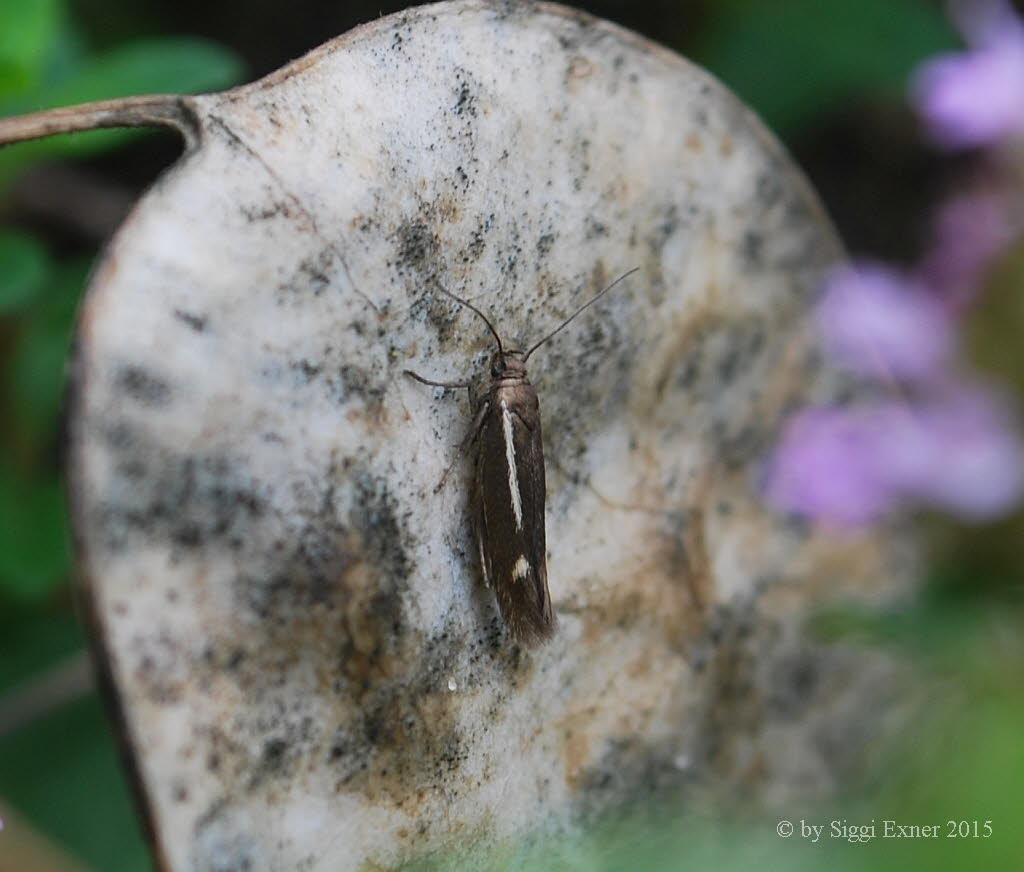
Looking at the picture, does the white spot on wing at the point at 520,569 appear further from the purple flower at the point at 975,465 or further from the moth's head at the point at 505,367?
the purple flower at the point at 975,465

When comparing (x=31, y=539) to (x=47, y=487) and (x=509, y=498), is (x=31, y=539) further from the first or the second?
(x=509, y=498)

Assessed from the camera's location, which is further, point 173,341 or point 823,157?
point 823,157

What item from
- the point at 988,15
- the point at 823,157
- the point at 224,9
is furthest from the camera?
the point at 823,157

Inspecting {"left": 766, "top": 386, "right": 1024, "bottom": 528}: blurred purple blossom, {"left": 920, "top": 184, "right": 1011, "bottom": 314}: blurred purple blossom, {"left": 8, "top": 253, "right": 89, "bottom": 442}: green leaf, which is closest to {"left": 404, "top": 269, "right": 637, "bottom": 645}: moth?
{"left": 766, "top": 386, "right": 1024, "bottom": 528}: blurred purple blossom

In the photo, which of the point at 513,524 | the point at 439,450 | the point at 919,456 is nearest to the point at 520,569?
the point at 513,524

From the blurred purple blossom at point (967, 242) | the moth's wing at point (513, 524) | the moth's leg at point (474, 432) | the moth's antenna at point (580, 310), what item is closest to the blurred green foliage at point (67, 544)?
the blurred purple blossom at point (967, 242)

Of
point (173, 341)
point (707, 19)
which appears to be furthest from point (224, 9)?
point (173, 341)

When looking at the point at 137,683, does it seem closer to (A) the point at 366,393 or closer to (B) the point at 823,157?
(A) the point at 366,393
